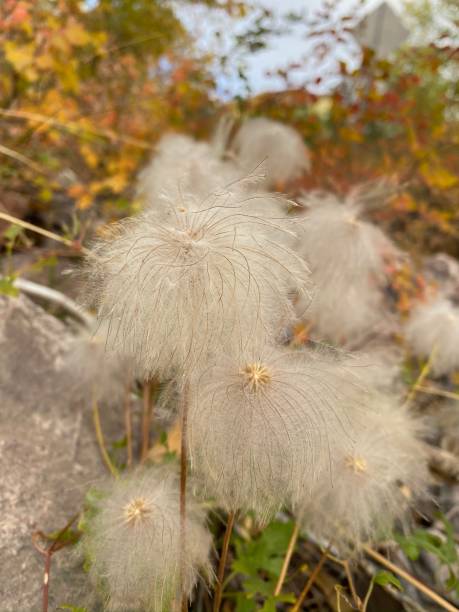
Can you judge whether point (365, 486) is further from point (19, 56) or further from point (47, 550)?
point (19, 56)

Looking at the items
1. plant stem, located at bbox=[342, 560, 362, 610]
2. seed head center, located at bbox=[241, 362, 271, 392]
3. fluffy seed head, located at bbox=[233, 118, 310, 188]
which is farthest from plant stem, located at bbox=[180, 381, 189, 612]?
fluffy seed head, located at bbox=[233, 118, 310, 188]

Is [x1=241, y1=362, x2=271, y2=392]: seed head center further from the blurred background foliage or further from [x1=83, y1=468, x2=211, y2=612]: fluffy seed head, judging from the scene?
the blurred background foliage

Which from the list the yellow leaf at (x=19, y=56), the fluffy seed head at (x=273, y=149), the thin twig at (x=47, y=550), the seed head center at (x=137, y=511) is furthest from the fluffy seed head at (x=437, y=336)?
the yellow leaf at (x=19, y=56)

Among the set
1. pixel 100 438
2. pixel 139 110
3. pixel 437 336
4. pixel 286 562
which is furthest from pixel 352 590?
pixel 139 110

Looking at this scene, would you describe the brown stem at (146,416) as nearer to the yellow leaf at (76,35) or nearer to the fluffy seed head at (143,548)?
A: the fluffy seed head at (143,548)

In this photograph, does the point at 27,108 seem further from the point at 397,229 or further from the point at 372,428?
the point at 397,229

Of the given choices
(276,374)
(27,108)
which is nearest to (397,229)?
(27,108)
